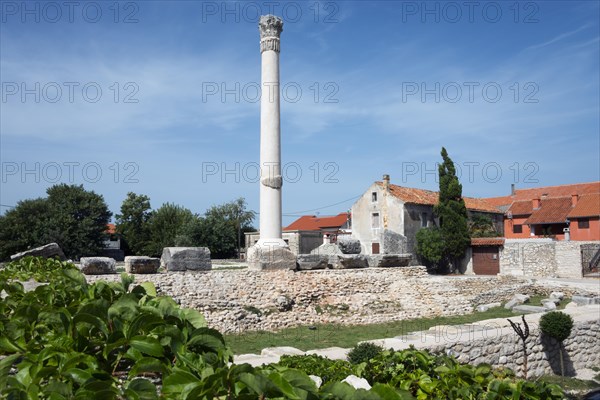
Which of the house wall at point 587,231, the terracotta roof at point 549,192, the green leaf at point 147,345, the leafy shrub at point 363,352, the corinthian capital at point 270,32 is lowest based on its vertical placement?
the leafy shrub at point 363,352

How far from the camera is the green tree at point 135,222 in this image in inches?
1848

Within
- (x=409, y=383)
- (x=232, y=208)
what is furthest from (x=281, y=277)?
(x=232, y=208)

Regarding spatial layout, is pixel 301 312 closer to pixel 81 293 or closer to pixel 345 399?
pixel 81 293

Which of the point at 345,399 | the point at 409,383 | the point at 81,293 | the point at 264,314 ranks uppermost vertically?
the point at 81,293

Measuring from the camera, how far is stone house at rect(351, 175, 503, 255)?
106 feet

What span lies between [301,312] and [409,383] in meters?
12.3

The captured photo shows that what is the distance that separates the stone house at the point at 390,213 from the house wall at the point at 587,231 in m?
9.68

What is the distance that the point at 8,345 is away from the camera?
5.97ft

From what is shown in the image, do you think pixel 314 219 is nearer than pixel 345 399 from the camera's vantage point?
No

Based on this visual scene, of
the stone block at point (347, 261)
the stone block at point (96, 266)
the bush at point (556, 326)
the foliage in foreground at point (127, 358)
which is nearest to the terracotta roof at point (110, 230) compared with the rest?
the stone block at point (347, 261)

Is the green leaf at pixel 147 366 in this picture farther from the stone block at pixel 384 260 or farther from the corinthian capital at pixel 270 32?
the stone block at pixel 384 260

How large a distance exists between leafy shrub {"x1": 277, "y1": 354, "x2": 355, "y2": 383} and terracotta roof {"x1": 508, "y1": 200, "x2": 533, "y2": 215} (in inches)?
1564

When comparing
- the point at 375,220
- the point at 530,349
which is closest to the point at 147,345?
the point at 530,349

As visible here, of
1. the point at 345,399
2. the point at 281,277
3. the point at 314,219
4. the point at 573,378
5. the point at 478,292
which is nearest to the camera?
the point at 345,399
